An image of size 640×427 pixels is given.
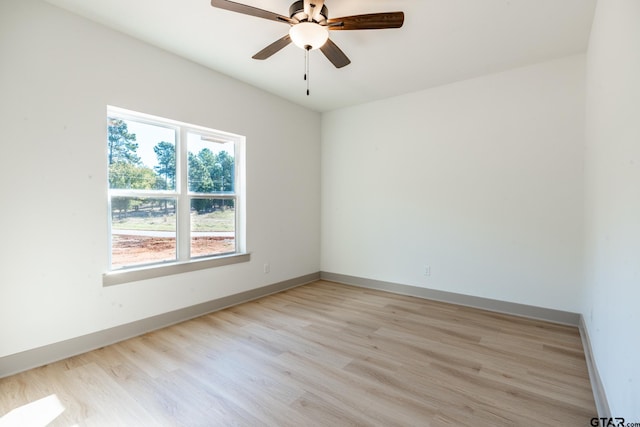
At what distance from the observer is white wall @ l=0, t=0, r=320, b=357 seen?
210 cm

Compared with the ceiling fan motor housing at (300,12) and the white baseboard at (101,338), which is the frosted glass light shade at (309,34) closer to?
the ceiling fan motor housing at (300,12)

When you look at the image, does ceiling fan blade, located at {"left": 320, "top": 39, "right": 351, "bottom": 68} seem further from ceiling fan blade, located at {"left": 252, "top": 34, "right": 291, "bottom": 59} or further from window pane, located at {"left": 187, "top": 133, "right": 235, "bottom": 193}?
window pane, located at {"left": 187, "top": 133, "right": 235, "bottom": 193}

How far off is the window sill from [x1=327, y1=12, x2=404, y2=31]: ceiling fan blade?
267 centimetres

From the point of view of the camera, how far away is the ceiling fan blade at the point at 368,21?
1.89 m

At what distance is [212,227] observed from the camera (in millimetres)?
3521

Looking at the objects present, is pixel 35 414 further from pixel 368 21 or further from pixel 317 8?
pixel 368 21

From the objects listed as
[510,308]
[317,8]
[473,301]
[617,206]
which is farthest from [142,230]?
[510,308]

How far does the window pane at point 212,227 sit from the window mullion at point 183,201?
0.25ft

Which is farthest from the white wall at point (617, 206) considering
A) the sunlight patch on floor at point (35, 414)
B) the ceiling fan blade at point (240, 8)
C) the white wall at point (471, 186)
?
the sunlight patch on floor at point (35, 414)

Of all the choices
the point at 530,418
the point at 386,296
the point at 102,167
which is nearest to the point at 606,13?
the point at 530,418

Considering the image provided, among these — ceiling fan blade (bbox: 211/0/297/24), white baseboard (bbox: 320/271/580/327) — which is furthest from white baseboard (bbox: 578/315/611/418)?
ceiling fan blade (bbox: 211/0/297/24)

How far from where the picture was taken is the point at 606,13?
1883 millimetres

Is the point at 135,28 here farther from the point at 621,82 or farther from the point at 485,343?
the point at 485,343

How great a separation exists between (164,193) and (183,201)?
8.5 inches
